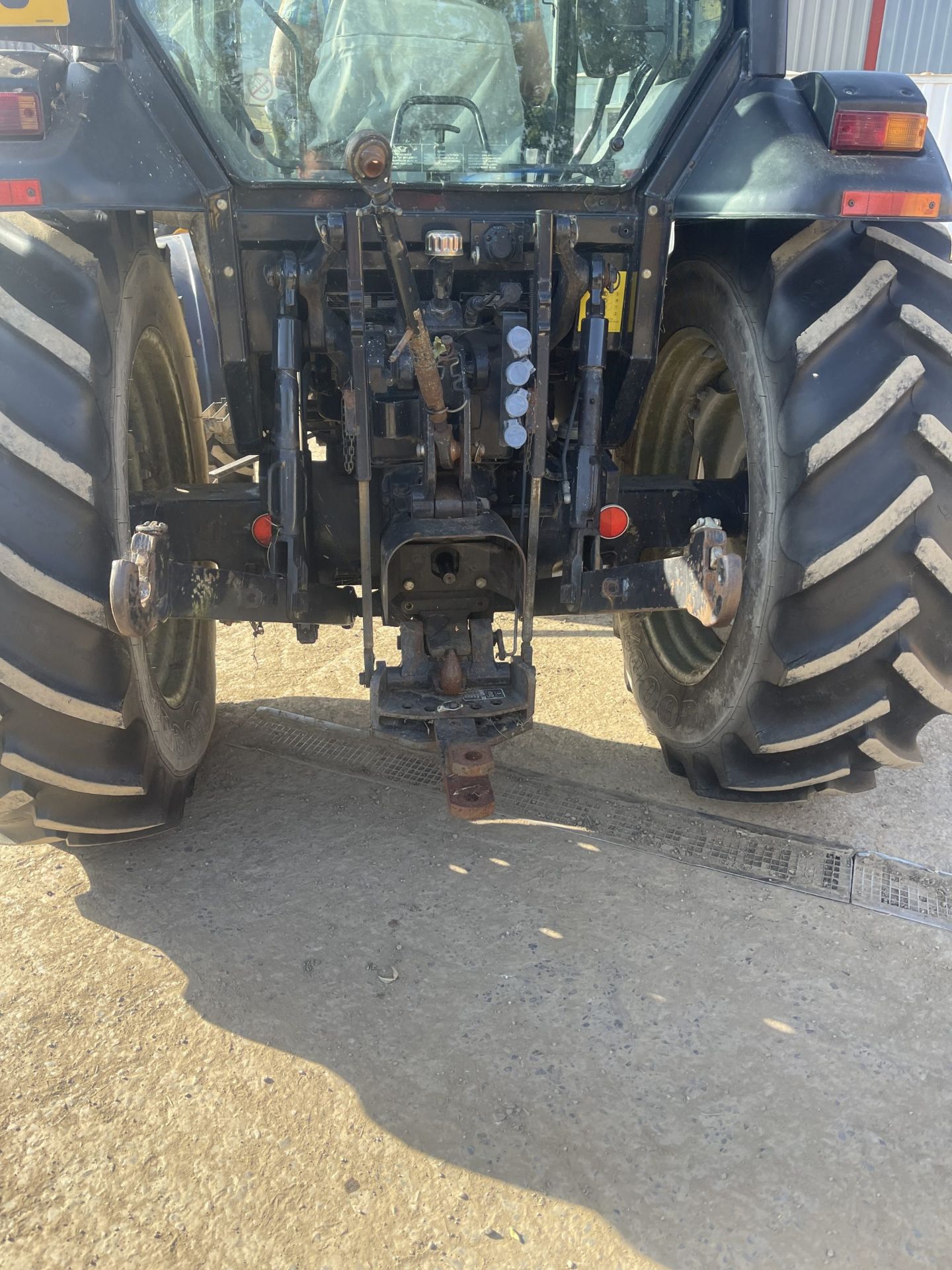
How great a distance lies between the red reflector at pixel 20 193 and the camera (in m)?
2.11

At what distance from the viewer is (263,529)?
2.71 metres

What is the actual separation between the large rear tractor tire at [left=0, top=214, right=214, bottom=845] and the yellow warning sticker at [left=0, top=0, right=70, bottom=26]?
39cm

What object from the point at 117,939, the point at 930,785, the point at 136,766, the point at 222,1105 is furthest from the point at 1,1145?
the point at 930,785

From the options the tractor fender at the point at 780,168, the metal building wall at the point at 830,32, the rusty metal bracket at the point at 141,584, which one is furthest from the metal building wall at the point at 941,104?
the rusty metal bracket at the point at 141,584

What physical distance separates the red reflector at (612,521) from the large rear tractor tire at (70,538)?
114 cm

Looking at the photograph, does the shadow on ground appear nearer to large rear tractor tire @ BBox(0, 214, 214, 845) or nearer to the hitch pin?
large rear tractor tire @ BBox(0, 214, 214, 845)

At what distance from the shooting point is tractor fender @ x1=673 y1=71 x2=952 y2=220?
7.21ft

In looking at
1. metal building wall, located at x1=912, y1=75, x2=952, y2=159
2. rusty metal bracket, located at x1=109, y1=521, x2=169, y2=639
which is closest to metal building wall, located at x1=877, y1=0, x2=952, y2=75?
metal building wall, located at x1=912, y1=75, x2=952, y2=159

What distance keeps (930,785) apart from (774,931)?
0.91 metres

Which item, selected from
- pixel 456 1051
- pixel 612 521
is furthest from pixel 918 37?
pixel 456 1051

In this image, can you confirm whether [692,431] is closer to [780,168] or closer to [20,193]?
[780,168]

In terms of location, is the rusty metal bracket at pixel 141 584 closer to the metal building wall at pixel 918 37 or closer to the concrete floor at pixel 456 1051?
the concrete floor at pixel 456 1051

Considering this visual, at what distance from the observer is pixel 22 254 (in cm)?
222

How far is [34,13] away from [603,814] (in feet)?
7.62
